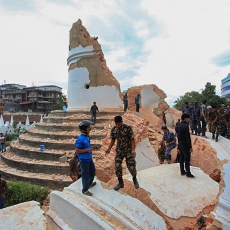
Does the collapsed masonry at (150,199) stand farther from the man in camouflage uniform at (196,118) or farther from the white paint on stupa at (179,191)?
the man in camouflage uniform at (196,118)

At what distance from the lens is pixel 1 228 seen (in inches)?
123

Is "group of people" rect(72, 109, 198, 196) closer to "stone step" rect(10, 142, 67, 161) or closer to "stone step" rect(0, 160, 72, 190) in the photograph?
"stone step" rect(0, 160, 72, 190)

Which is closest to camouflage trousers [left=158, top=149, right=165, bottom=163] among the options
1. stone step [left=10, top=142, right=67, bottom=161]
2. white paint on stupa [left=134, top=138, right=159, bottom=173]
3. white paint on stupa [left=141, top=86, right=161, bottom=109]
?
white paint on stupa [left=134, top=138, right=159, bottom=173]

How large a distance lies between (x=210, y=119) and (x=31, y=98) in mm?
35992

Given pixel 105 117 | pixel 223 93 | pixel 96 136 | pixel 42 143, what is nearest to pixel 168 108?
pixel 105 117

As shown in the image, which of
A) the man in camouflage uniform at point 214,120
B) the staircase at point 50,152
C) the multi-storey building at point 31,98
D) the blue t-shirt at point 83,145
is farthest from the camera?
the multi-storey building at point 31,98

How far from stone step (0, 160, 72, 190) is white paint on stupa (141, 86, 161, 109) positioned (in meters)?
6.90

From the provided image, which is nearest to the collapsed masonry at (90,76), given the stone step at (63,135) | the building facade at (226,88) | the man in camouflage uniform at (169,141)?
the stone step at (63,135)

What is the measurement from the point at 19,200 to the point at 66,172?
1730 millimetres

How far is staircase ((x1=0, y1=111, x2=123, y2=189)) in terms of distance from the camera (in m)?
7.02

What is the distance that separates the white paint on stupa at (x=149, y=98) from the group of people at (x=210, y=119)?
533cm

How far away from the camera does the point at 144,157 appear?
5203 millimetres

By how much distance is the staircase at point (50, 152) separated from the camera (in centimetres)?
702

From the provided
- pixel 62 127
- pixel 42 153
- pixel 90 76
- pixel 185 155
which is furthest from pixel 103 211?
pixel 90 76
